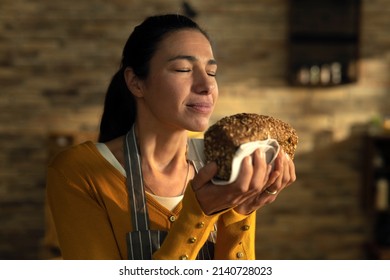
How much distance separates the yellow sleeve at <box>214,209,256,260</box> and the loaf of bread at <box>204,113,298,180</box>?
132 mm

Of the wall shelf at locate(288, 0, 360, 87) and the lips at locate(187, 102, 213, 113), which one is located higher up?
the lips at locate(187, 102, 213, 113)

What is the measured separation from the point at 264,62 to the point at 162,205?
12.0ft

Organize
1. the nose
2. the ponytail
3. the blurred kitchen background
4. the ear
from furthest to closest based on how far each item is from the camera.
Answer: the blurred kitchen background
the ponytail
the ear
the nose

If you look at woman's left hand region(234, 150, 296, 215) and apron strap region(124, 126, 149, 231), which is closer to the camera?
woman's left hand region(234, 150, 296, 215)

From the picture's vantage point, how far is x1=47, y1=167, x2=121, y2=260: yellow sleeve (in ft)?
3.47

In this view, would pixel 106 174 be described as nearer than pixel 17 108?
Yes

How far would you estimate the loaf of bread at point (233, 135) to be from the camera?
0.93 metres

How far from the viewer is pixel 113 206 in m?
1.08

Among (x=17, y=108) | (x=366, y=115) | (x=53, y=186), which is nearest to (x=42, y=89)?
(x=17, y=108)

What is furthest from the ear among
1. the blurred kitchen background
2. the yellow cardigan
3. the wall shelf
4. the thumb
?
the wall shelf

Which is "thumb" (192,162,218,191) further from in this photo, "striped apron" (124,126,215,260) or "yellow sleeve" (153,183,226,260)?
"striped apron" (124,126,215,260)

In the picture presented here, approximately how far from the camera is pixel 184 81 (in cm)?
102

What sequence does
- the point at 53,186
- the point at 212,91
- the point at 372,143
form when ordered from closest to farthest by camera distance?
the point at 212,91, the point at 53,186, the point at 372,143

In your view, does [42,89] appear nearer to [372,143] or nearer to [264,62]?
[264,62]
